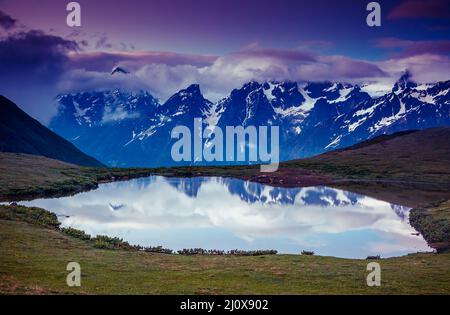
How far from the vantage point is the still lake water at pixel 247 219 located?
62.2m

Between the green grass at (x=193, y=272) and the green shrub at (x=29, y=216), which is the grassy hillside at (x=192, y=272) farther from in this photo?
the green shrub at (x=29, y=216)

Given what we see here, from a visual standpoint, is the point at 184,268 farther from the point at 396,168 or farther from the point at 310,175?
the point at 396,168

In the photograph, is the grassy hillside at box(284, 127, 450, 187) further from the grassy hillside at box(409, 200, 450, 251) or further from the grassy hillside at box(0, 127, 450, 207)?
the grassy hillside at box(409, 200, 450, 251)

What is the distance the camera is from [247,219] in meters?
81.1

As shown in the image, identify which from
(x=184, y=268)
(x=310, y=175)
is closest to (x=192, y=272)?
(x=184, y=268)

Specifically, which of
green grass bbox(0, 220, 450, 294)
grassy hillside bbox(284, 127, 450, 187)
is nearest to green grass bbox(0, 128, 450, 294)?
green grass bbox(0, 220, 450, 294)

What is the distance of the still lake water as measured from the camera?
6225 centimetres

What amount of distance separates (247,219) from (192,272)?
1603 inches

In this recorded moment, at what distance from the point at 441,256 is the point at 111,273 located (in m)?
32.3

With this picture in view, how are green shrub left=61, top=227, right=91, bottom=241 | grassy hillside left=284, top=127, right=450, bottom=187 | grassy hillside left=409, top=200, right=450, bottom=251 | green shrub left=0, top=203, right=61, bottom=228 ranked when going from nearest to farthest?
1. green shrub left=61, top=227, right=91, bottom=241
2. grassy hillside left=409, top=200, right=450, bottom=251
3. green shrub left=0, top=203, right=61, bottom=228
4. grassy hillside left=284, top=127, right=450, bottom=187

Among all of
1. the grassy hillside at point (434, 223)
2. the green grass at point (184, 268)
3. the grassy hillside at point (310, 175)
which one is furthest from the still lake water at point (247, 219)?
the grassy hillside at point (310, 175)

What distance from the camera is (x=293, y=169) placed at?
566ft
